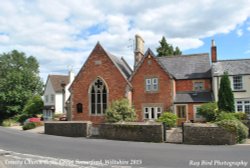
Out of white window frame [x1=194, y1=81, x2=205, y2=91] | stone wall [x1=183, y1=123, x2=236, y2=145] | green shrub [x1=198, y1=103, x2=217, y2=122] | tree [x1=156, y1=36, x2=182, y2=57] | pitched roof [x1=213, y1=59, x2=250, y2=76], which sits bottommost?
stone wall [x1=183, y1=123, x2=236, y2=145]

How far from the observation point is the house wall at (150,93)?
31891mm

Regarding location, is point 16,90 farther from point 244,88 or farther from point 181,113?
point 244,88

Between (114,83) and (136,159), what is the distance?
68.1ft

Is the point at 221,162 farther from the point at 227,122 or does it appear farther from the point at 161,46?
the point at 161,46

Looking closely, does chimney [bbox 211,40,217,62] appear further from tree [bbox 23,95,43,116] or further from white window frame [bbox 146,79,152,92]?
tree [bbox 23,95,43,116]

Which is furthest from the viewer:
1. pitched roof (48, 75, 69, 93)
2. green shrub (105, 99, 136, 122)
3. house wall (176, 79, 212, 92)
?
pitched roof (48, 75, 69, 93)

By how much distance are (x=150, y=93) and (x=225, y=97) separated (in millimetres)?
8243

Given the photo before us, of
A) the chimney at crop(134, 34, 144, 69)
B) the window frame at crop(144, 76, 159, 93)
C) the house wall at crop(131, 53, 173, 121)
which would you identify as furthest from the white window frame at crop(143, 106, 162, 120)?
the chimney at crop(134, 34, 144, 69)

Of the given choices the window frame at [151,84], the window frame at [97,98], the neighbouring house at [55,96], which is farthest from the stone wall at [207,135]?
the neighbouring house at [55,96]

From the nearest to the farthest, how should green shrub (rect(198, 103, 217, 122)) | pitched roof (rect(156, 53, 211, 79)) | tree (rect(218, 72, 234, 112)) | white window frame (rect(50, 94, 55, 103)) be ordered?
1. green shrub (rect(198, 103, 217, 122))
2. tree (rect(218, 72, 234, 112))
3. pitched roof (rect(156, 53, 211, 79))
4. white window frame (rect(50, 94, 55, 103))

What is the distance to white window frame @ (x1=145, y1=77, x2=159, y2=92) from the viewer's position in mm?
32500

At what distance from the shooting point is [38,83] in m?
68.1

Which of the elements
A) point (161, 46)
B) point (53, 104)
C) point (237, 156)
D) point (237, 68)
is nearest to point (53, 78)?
point (53, 104)

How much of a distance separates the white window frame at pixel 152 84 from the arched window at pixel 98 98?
196 inches
